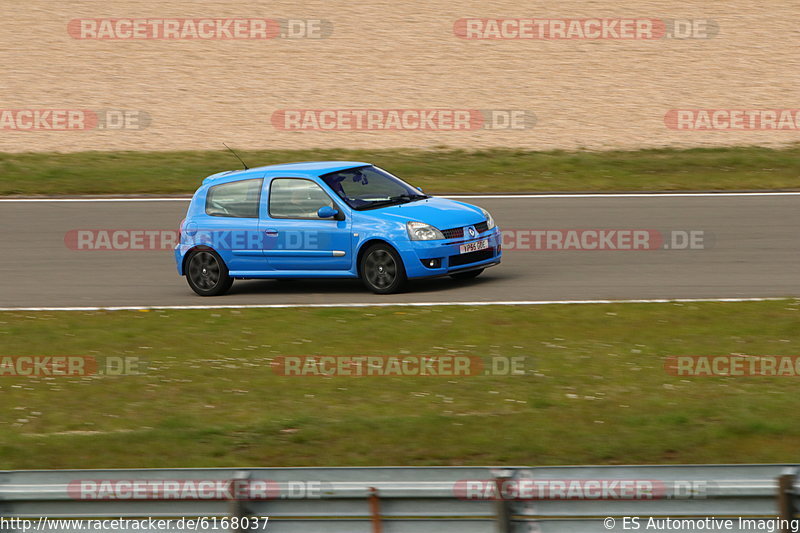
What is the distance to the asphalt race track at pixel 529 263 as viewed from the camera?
1397cm

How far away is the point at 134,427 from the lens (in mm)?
9281

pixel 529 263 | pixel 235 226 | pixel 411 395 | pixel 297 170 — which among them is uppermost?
pixel 297 170

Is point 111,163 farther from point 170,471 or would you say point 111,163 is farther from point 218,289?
point 170,471

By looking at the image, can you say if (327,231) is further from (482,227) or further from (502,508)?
(502,508)

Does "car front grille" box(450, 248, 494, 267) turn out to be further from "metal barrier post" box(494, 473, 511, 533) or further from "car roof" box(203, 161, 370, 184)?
"metal barrier post" box(494, 473, 511, 533)

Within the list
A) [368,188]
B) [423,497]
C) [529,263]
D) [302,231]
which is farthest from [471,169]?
[423,497]

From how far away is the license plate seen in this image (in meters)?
13.9

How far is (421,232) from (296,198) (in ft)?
5.48

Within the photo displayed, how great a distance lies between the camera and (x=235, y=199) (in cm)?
1456

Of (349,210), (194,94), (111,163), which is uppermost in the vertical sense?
(194,94)

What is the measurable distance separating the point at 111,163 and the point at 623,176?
10021 millimetres

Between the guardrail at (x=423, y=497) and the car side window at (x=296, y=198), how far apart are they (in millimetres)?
8180

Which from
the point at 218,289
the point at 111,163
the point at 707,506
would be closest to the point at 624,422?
the point at 707,506

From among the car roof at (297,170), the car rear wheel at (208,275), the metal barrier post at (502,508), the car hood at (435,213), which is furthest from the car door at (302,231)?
the metal barrier post at (502,508)
